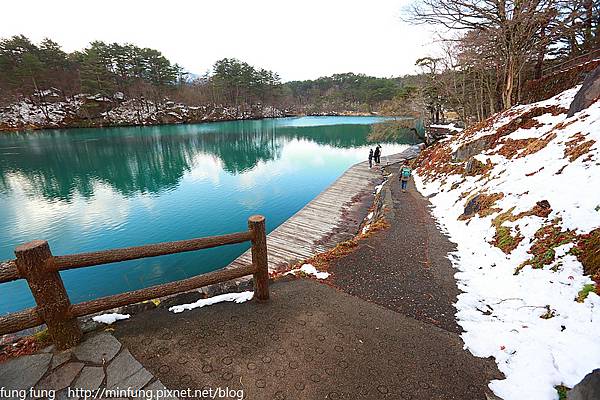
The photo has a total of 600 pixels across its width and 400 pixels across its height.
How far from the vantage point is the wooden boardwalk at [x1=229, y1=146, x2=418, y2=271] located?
1057 cm

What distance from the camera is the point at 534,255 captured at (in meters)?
5.03

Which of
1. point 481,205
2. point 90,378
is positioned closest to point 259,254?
point 90,378

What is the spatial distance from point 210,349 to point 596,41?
2794 centimetres

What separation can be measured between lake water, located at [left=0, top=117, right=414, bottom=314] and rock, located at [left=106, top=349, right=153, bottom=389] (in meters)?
9.01

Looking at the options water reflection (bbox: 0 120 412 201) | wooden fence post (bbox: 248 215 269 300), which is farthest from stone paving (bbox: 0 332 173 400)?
water reflection (bbox: 0 120 412 201)

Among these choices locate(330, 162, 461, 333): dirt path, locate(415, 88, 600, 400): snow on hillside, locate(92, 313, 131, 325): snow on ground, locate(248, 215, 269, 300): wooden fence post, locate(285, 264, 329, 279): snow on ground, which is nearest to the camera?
locate(415, 88, 600, 400): snow on hillside

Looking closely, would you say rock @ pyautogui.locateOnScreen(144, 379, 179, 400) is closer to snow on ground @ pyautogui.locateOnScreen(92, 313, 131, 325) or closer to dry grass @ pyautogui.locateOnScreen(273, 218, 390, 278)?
snow on ground @ pyautogui.locateOnScreen(92, 313, 131, 325)

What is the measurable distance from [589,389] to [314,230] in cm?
1084

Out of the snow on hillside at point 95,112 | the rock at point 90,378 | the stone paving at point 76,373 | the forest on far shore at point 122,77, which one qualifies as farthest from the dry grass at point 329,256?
the snow on hillside at point 95,112

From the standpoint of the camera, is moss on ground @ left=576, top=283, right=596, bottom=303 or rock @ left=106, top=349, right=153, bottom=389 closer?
rock @ left=106, top=349, right=153, bottom=389

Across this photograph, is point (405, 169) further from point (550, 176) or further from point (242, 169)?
point (242, 169)

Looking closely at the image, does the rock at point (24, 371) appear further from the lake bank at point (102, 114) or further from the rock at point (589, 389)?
the lake bank at point (102, 114)

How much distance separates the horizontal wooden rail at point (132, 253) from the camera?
2.76 meters

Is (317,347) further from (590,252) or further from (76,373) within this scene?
(590,252)
